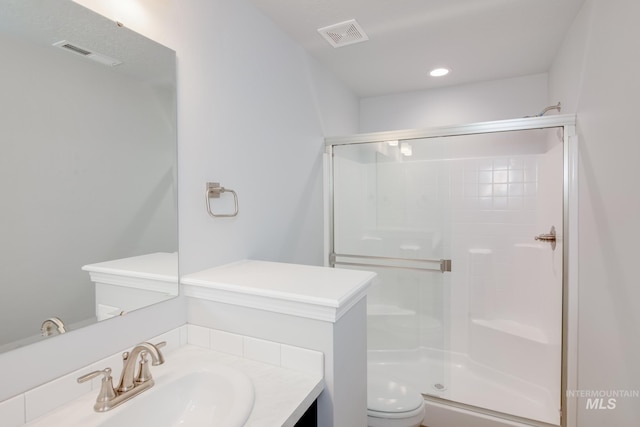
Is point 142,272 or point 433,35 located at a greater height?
point 433,35

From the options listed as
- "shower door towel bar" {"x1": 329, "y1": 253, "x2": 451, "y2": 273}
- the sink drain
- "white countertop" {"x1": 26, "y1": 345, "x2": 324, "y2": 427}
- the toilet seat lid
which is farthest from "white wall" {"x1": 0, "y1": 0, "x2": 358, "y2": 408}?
the sink drain

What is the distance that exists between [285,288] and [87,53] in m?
0.95

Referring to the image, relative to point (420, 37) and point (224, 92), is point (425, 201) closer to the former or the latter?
point (420, 37)

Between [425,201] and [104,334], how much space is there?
2087 millimetres

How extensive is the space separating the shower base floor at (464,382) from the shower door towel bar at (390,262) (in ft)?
2.22

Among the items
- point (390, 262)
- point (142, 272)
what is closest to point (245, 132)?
point (142, 272)

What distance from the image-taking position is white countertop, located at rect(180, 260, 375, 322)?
3.14 feet

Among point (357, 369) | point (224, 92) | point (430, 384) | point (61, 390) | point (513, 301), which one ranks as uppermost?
point (224, 92)

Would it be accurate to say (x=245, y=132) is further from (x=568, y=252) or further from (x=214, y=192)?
(x=568, y=252)

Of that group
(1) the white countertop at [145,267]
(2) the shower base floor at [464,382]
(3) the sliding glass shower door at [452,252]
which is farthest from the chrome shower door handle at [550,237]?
(1) the white countertop at [145,267]

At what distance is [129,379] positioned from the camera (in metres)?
0.87

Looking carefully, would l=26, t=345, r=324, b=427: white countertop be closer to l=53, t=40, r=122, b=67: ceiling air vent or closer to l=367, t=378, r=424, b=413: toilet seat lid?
l=367, t=378, r=424, b=413: toilet seat lid

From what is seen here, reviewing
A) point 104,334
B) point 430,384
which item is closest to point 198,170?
point 104,334

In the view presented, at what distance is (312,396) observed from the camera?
904 mm
